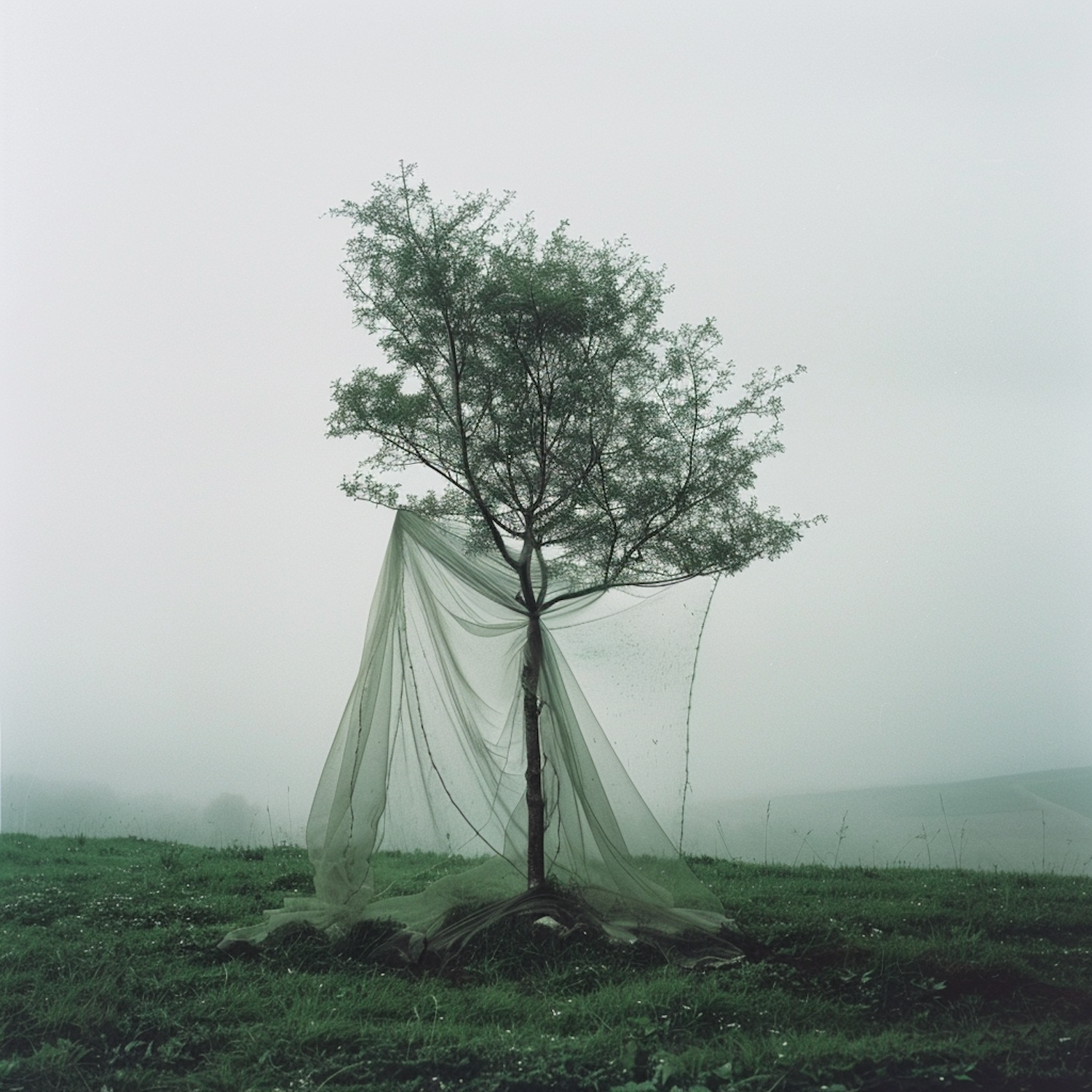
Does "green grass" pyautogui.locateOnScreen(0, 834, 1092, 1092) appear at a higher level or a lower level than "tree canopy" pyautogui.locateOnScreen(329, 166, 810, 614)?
lower

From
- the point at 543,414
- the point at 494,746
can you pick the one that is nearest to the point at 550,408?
the point at 543,414

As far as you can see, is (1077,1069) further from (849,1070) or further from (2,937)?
(2,937)

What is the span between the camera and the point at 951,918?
307 inches

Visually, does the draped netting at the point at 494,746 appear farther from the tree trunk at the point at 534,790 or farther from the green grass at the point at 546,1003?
the green grass at the point at 546,1003

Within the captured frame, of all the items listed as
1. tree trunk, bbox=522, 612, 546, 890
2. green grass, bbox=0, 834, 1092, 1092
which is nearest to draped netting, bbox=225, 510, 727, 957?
tree trunk, bbox=522, 612, 546, 890

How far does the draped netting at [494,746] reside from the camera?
7.27 metres

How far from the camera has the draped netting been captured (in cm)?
727

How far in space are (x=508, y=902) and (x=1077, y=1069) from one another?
3.50m

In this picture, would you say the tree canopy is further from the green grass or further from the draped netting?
the green grass

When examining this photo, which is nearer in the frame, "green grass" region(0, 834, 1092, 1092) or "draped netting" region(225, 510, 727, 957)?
"green grass" region(0, 834, 1092, 1092)

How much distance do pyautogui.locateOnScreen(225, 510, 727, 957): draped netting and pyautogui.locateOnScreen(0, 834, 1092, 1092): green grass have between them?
0.45 metres

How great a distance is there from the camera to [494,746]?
301 inches

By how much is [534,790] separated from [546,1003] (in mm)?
1576

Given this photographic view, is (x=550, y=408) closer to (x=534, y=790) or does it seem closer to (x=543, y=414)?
(x=543, y=414)
